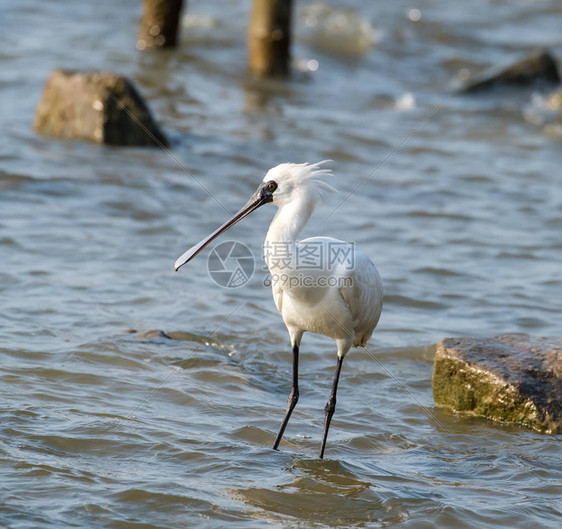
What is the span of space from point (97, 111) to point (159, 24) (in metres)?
5.22

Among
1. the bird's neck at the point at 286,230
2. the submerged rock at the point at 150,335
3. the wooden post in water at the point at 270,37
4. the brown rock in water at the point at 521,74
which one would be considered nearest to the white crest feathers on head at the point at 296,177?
the bird's neck at the point at 286,230

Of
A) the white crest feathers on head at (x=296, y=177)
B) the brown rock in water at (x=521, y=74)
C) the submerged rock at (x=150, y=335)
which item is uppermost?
the brown rock in water at (x=521, y=74)

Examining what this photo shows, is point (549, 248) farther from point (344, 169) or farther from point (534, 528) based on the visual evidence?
point (534, 528)

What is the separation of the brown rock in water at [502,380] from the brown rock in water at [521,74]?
11.0m

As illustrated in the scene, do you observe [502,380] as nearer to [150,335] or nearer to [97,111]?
[150,335]

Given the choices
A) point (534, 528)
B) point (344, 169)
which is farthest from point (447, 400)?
point (344, 169)

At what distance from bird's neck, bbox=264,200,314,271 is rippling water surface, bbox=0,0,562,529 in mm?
1281

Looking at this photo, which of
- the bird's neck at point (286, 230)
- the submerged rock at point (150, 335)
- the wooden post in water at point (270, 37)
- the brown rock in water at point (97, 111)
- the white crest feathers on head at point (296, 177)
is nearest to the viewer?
the bird's neck at point (286, 230)

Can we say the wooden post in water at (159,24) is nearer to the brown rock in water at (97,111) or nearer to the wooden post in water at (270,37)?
the wooden post in water at (270,37)

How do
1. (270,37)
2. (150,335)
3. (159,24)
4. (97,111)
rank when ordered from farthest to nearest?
(159,24), (270,37), (97,111), (150,335)

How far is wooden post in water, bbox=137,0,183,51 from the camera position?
1622cm

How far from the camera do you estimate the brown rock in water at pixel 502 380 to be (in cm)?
630

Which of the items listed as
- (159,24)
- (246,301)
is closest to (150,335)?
(246,301)

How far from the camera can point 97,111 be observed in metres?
11.9
